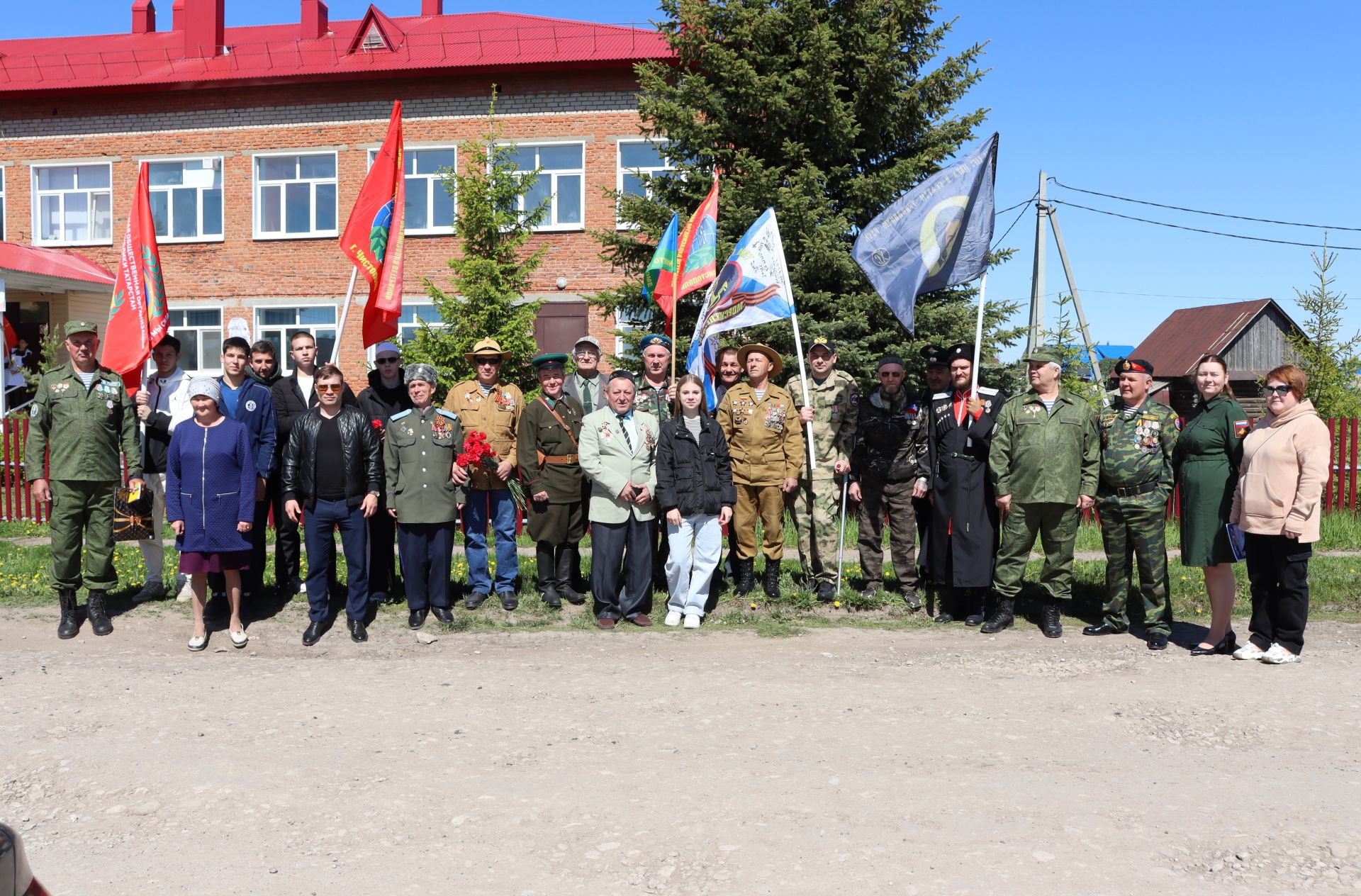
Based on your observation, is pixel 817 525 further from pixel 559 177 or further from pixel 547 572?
pixel 559 177

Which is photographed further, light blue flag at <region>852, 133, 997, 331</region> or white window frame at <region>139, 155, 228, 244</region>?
white window frame at <region>139, 155, 228, 244</region>

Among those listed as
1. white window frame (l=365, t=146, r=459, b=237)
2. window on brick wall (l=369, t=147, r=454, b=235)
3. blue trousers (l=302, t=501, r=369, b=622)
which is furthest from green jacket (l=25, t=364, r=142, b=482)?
window on brick wall (l=369, t=147, r=454, b=235)

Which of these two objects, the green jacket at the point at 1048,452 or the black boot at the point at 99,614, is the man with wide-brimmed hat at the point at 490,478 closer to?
the black boot at the point at 99,614

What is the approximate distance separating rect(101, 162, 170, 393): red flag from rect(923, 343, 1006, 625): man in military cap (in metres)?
6.35

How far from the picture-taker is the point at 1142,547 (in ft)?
24.2

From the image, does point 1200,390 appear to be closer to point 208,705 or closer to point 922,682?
point 922,682

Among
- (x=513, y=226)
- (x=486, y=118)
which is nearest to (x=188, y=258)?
(x=486, y=118)

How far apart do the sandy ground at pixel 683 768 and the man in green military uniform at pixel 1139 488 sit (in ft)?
1.43

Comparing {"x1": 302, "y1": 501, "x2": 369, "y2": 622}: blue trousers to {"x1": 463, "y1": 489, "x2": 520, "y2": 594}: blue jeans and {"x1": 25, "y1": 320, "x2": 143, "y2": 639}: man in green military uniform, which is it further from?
{"x1": 25, "y1": 320, "x2": 143, "y2": 639}: man in green military uniform

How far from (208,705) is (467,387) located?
12.1 feet

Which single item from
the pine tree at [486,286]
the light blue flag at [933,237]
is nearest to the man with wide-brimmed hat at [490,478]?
the light blue flag at [933,237]

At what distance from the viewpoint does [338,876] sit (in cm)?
371

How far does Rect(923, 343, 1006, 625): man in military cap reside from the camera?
7898 millimetres

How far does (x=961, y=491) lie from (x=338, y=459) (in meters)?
4.75
